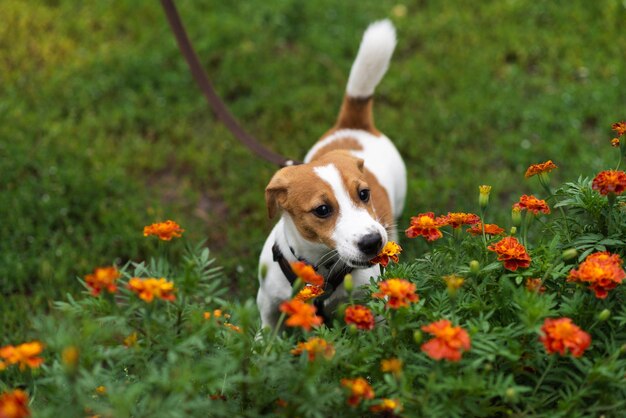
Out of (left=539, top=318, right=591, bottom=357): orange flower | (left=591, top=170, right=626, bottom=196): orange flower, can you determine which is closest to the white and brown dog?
(left=591, top=170, right=626, bottom=196): orange flower

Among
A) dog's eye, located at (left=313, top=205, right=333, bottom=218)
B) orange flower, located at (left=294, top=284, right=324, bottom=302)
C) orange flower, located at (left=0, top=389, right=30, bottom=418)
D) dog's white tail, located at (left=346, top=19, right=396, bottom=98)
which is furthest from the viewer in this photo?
dog's white tail, located at (left=346, top=19, right=396, bottom=98)

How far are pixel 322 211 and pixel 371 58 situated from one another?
4.28 feet

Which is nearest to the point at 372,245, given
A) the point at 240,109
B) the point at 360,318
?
the point at 360,318

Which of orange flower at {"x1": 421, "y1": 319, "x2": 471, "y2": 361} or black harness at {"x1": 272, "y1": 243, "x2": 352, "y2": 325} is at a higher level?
orange flower at {"x1": 421, "y1": 319, "x2": 471, "y2": 361}

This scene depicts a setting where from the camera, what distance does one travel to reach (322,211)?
299cm

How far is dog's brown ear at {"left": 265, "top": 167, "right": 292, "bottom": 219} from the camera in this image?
3139mm

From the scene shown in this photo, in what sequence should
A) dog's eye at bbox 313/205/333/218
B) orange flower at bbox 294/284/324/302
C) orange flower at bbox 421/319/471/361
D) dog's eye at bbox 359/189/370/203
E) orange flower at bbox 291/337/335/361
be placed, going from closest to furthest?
orange flower at bbox 421/319/471/361 → orange flower at bbox 291/337/335/361 → orange flower at bbox 294/284/324/302 → dog's eye at bbox 313/205/333/218 → dog's eye at bbox 359/189/370/203

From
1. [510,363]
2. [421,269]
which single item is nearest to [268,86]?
[421,269]

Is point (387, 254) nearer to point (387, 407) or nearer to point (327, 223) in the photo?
point (327, 223)

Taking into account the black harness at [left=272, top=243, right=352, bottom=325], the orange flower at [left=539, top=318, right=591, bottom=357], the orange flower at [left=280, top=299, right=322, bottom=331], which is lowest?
the black harness at [left=272, top=243, right=352, bottom=325]

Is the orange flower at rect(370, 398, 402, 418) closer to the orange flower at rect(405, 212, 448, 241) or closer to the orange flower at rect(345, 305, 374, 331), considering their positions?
the orange flower at rect(345, 305, 374, 331)

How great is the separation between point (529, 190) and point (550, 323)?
123 inches

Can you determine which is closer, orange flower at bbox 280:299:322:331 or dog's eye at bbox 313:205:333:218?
orange flower at bbox 280:299:322:331

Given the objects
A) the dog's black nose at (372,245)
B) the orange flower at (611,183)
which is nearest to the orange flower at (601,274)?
the orange flower at (611,183)
